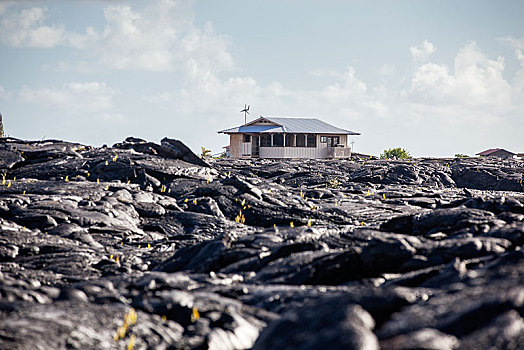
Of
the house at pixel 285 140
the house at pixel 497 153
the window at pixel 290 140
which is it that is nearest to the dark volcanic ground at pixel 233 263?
the house at pixel 285 140

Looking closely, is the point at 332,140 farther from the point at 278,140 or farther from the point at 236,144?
the point at 236,144

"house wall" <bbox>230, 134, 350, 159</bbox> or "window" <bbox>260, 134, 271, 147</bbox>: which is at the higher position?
"window" <bbox>260, 134, 271, 147</bbox>

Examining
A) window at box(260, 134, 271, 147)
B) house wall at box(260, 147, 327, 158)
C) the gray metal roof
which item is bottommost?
house wall at box(260, 147, 327, 158)

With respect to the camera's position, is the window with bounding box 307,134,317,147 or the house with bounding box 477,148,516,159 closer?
the window with bounding box 307,134,317,147

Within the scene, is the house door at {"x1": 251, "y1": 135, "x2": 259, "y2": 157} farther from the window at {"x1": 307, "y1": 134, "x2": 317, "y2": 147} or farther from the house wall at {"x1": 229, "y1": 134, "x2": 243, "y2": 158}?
the window at {"x1": 307, "y1": 134, "x2": 317, "y2": 147}

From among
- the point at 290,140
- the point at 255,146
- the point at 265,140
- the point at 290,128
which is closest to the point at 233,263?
the point at 255,146

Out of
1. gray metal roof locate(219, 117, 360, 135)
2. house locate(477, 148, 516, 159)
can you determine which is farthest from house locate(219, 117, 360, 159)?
house locate(477, 148, 516, 159)

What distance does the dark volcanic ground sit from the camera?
580 cm

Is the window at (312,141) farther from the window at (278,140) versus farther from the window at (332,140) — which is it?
the window at (278,140)

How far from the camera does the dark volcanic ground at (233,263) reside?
5801 millimetres

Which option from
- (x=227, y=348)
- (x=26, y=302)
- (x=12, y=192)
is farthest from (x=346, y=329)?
(x=12, y=192)

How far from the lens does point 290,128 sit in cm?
4791

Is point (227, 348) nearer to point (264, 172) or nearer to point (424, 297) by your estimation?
point (424, 297)

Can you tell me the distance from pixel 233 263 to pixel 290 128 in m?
38.2
